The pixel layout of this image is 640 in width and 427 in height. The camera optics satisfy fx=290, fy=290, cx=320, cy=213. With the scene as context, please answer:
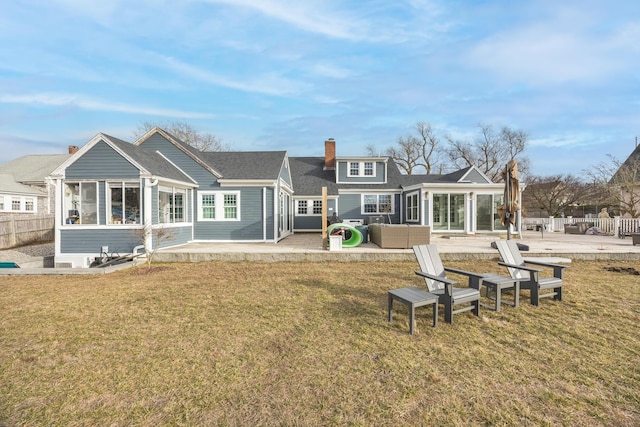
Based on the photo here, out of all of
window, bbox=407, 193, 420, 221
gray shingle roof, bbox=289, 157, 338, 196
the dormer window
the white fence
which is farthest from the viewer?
the dormer window

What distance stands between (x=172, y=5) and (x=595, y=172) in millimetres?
31188

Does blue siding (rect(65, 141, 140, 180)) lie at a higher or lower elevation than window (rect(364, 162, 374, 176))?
lower

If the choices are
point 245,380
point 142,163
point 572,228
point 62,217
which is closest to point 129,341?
point 245,380

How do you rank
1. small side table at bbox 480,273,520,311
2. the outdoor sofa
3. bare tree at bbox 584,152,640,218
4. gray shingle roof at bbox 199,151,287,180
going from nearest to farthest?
small side table at bbox 480,273,520,311, the outdoor sofa, gray shingle roof at bbox 199,151,287,180, bare tree at bbox 584,152,640,218

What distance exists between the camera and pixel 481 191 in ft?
52.1

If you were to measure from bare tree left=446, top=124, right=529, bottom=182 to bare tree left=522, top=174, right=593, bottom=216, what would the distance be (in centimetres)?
368

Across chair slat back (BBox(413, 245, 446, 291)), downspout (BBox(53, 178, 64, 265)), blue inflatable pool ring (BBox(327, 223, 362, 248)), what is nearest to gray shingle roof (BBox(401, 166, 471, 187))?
blue inflatable pool ring (BBox(327, 223, 362, 248))

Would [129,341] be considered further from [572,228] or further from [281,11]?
[572,228]

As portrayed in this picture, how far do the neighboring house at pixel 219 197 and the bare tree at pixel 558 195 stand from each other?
594 inches

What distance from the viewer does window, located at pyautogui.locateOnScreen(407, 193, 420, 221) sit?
17438 mm

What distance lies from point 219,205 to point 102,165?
4755 mm

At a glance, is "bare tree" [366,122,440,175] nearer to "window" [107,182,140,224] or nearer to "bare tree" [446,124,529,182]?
"bare tree" [446,124,529,182]

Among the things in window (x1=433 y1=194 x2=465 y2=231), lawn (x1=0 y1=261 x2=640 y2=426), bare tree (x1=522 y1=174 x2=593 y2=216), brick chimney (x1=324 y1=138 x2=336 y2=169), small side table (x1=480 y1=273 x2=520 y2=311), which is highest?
brick chimney (x1=324 y1=138 x2=336 y2=169)

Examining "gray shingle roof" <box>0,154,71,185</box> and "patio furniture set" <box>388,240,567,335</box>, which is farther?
"gray shingle roof" <box>0,154,71,185</box>
